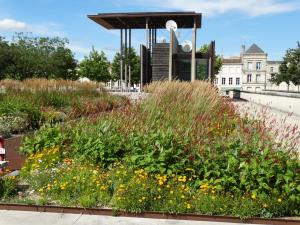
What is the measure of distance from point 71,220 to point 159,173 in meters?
1.32

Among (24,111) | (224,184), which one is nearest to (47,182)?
(224,184)

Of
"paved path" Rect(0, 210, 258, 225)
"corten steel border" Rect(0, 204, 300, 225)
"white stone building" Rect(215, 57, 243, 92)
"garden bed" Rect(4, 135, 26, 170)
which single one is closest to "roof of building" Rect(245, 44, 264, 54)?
"white stone building" Rect(215, 57, 243, 92)

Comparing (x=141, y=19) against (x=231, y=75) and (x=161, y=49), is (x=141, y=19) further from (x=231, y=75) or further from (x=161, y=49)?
(x=231, y=75)

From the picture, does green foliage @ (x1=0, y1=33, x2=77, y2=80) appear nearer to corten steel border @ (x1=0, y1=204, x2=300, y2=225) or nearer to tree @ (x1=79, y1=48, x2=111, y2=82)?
tree @ (x1=79, y1=48, x2=111, y2=82)

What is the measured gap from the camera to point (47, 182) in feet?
17.4

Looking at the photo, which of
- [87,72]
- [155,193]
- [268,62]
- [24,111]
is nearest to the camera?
[155,193]

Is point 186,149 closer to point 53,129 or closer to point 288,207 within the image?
point 288,207

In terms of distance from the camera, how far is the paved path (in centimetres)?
420

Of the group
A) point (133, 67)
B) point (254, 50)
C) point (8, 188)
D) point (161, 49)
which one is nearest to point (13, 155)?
point (8, 188)

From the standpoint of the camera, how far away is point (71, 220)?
4.28m

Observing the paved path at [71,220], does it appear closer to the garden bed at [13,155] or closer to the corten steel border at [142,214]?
the corten steel border at [142,214]

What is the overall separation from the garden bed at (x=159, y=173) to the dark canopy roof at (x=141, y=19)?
977 inches

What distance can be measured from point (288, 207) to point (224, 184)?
744mm

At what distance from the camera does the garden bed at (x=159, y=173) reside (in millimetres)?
4422
